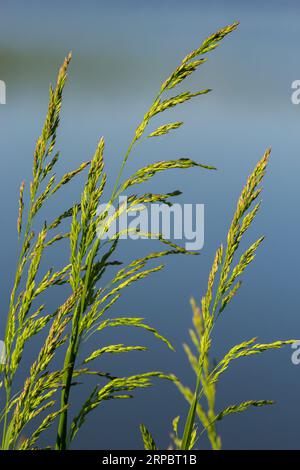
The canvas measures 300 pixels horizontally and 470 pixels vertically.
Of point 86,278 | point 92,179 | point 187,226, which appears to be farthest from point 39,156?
point 187,226

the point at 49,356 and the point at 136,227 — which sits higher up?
the point at 136,227

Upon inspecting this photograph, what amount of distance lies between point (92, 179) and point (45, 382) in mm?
310

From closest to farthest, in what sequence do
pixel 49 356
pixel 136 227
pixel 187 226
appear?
pixel 49 356 → pixel 136 227 → pixel 187 226

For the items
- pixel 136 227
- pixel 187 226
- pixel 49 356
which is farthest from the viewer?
pixel 187 226

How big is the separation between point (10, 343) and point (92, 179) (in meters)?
0.28

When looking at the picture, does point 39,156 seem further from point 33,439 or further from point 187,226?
point 187,226

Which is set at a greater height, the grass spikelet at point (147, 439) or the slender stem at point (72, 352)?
the slender stem at point (72, 352)

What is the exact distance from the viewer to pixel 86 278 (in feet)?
3.38

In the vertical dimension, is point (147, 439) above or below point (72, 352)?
below

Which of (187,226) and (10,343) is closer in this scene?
(10,343)

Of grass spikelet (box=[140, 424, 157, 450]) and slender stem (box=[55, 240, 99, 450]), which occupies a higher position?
slender stem (box=[55, 240, 99, 450])
